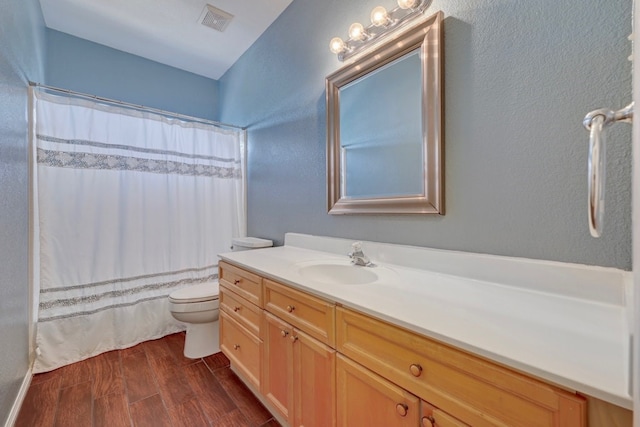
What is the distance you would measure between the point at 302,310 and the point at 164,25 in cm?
253

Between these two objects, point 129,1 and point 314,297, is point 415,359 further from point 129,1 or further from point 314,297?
point 129,1

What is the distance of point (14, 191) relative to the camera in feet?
4.60

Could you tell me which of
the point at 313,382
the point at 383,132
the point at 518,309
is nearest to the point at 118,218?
the point at 313,382

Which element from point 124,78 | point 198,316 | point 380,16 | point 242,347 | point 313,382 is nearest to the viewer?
point 313,382

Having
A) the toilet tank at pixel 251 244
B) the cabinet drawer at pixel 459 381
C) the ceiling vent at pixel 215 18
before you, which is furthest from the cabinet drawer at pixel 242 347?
the ceiling vent at pixel 215 18

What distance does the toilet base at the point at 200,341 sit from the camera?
1.94m

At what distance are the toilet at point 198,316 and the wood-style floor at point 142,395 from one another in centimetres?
8

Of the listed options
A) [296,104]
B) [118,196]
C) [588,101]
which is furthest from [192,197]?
[588,101]

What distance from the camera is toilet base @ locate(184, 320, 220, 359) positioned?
194 centimetres

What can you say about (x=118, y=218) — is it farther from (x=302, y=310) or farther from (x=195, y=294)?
(x=302, y=310)

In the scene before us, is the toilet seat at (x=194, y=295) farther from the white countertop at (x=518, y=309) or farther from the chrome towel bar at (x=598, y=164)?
the chrome towel bar at (x=598, y=164)

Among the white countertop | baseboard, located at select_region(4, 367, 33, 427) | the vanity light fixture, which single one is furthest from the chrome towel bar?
baseboard, located at select_region(4, 367, 33, 427)

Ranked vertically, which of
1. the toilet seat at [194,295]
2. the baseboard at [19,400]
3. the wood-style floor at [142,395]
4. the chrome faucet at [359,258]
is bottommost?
the wood-style floor at [142,395]

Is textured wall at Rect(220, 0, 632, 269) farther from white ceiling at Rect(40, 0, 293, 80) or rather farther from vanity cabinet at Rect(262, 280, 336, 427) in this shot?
white ceiling at Rect(40, 0, 293, 80)
